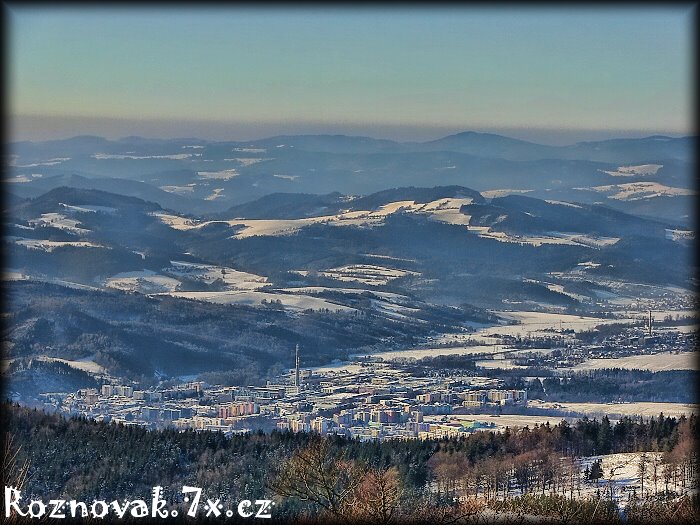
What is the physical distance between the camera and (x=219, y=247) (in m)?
101

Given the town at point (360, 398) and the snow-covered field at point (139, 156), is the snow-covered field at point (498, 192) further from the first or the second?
the town at point (360, 398)

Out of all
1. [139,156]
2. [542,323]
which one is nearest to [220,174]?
[139,156]

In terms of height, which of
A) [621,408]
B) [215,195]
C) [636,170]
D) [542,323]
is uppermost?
[621,408]

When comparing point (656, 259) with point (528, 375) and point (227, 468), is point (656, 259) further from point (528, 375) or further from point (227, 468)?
point (227, 468)

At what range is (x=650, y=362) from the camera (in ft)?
177

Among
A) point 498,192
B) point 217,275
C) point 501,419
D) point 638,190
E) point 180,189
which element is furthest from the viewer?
point 180,189

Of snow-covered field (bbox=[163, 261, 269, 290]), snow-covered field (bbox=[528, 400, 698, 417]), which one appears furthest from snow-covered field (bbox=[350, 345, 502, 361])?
snow-covered field (bbox=[163, 261, 269, 290])

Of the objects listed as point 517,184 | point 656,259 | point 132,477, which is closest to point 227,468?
point 132,477

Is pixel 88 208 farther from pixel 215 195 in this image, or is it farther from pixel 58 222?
pixel 215 195

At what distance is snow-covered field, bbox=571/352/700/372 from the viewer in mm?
51312

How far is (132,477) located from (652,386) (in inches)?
1149

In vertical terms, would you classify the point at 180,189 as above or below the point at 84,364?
below

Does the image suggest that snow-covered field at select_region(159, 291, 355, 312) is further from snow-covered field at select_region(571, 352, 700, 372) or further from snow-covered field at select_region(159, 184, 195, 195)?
snow-covered field at select_region(159, 184, 195, 195)

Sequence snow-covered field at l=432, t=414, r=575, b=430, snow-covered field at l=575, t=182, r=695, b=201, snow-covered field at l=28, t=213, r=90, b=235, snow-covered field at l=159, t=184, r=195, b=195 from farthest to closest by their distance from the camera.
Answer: snow-covered field at l=159, t=184, r=195, b=195
snow-covered field at l=575, t=182, r=695, b=201
snow-covered field at l=28, t=213, r=90, b=235
snow-covered field at l=432, t=414, r=575, b=430
